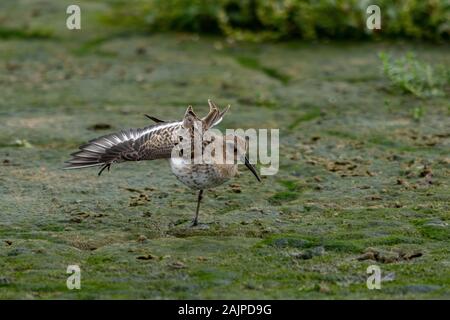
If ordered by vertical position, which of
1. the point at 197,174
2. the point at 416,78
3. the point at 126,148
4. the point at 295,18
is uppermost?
the point at 295,18

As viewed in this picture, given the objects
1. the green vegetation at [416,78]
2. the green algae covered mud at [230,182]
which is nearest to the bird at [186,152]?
→ the green algae covered mud at [230,182]

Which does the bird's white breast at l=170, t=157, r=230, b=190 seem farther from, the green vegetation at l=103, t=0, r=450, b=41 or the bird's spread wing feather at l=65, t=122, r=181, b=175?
the green vegetation at l=103, t=0, r=450, b=41

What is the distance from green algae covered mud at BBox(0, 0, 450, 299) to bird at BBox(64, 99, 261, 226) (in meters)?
0.26

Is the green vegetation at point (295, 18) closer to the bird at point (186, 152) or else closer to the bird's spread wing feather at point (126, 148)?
the bird's spread wing feather at point (126, 148)

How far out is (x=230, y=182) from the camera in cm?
674

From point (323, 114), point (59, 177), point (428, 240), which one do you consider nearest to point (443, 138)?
point (323, 114)

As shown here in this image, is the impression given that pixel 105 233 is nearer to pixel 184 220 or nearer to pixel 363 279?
pixel 184 220

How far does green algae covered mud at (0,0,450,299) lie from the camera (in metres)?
4.85

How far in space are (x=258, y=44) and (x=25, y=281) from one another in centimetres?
651

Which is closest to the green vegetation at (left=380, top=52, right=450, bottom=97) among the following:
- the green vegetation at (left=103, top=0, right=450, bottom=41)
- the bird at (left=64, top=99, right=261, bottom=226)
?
the green vegetation at (left=103, top=0, right=450, bottom=41)

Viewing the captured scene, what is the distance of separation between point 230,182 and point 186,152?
0.84m

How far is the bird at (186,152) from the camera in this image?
5.91 metres

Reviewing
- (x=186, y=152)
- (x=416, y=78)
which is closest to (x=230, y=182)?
(x=186, y=152)

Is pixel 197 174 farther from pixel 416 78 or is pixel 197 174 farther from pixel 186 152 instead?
pixel 416 78
